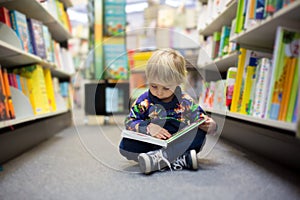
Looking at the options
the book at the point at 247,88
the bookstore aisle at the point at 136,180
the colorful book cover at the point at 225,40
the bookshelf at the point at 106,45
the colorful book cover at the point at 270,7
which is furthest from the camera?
the bookshelf at the point at 106,45

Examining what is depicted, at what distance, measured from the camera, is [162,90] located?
31.7 inches

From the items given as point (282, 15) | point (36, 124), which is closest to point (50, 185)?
point (36, 124)

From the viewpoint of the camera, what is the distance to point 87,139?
49.4 inches

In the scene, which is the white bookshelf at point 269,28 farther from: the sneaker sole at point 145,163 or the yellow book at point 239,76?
the sneaker sole at point 145,163

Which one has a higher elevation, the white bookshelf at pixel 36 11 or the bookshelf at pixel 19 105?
the white bookshelf at pixel 36 11

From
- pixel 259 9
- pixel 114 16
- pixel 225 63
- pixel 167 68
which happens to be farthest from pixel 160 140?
pixel 114 16

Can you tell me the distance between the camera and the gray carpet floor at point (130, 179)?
640 mm

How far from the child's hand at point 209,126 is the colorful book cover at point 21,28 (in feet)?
3.44

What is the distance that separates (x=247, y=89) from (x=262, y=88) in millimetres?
164

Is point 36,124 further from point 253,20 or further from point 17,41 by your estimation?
point 253,20

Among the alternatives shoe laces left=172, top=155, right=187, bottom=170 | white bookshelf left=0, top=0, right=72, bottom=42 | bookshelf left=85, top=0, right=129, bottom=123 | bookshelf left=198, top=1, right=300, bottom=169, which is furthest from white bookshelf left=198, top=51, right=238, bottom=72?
white bookshelf left=0, top=0, right=72, bottom=42

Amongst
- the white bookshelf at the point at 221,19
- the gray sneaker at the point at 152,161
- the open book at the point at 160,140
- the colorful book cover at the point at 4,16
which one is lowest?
the gray sneaker at the point at 152,161

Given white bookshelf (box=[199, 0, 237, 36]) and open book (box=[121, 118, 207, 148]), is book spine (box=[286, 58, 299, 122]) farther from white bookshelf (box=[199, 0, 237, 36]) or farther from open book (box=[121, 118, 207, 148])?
white bookshelf (box=[199, 0, 237, 36])

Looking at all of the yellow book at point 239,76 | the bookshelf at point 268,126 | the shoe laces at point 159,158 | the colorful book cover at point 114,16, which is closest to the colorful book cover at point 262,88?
the bookshelf at point 268,126
